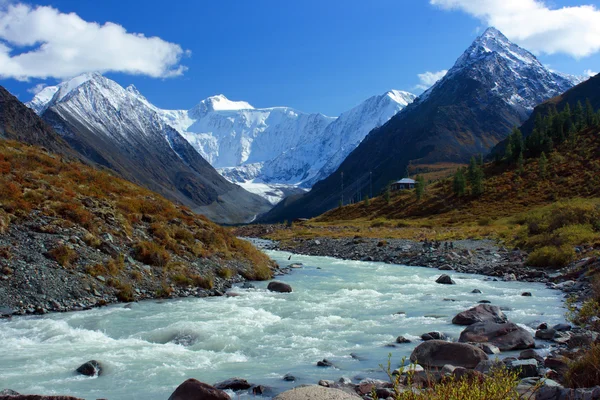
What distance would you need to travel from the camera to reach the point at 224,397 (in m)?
9.47

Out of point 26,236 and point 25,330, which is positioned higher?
point 26,236

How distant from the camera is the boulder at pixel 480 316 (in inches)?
667

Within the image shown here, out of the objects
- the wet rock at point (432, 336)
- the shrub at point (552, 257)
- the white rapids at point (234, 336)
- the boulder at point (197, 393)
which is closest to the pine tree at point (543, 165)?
the shrub at point (552, 257)

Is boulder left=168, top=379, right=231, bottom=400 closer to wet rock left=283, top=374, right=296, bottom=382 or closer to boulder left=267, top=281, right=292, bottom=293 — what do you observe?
wet rock left=283, top=374, right=296, bottom=382

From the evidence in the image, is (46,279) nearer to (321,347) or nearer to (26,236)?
(26,236)

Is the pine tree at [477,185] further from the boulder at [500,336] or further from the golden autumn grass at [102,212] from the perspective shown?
the boulder at [500,336]

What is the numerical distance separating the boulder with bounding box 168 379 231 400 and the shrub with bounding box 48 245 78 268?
1371 centimetres

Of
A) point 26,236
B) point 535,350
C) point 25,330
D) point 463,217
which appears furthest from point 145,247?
point 463,217

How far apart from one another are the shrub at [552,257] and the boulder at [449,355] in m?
23.0

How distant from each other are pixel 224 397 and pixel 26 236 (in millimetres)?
16522

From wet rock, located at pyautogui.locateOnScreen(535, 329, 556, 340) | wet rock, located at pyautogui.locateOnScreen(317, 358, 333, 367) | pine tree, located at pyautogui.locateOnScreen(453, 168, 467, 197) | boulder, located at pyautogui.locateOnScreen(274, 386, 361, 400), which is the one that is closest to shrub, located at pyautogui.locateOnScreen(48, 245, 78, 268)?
wet rock, located at pyautogui.locateOnScreen(317, 358, 333, 367)

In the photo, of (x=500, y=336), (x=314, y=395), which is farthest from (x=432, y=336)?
(x=314, y=395)

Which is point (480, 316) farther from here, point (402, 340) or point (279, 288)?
point (279, 288)

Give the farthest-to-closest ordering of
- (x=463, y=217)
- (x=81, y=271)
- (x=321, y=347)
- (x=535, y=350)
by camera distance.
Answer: (x=463, y=217), (x=81, y=271), (x=321, y=347), (x=535, y=350)
